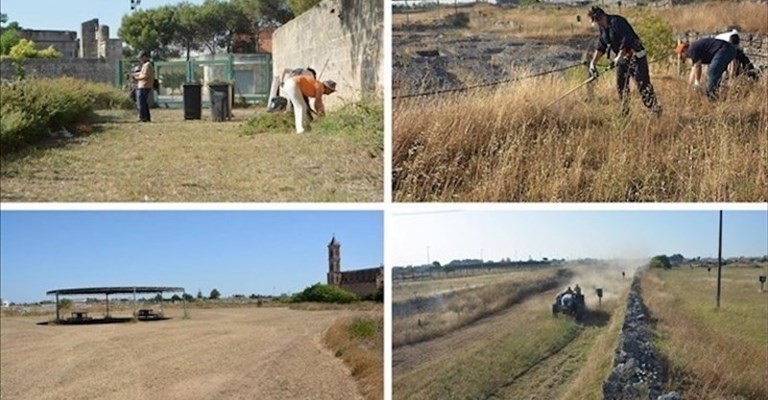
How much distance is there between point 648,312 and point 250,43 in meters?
2.41

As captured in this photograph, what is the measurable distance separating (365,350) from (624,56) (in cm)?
197

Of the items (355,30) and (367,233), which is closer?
(367,233)

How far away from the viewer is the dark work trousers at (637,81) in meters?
5.05

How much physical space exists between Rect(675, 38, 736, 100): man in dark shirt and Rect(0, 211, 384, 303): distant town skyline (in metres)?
1.84

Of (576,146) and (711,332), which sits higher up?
(576,146)

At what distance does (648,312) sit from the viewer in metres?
4.94

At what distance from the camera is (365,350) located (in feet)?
15.3

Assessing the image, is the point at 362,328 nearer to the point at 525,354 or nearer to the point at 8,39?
the point at 525,354

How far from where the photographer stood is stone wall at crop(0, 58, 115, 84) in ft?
15.6

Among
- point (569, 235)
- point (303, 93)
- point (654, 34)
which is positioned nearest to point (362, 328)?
point (569, 235)

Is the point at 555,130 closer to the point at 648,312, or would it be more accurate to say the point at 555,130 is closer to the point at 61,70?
the point at 648,312

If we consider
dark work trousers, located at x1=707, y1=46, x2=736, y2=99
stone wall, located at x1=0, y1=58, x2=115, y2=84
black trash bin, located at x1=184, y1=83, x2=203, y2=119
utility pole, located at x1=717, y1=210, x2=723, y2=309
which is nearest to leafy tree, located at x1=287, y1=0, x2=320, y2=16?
black trash bin, located at x1=184, y1=83, x2=203, y2=119

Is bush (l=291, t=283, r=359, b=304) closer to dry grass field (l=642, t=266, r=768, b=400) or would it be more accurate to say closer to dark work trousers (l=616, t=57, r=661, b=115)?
dry grass field (l=642, t=266, r=768, b=400)

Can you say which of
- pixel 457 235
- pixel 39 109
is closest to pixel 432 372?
pixel 457 235
